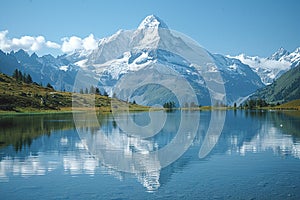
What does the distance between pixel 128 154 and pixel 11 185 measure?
72.7 ft

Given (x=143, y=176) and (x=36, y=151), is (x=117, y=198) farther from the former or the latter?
(x=36, y=151)

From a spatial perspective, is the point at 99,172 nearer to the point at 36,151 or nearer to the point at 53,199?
the point at 53,199

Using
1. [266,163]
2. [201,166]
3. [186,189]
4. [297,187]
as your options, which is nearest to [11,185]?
[186,189]

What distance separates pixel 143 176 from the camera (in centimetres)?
3991

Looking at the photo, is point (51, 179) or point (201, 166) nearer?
point (51, 179)

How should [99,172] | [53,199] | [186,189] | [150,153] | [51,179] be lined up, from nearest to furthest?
[53,199], [186,189], [51,179], [99,172], [150,153]

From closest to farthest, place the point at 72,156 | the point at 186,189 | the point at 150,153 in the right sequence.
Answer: the point at 186,189
the point at 72,156
the point at 150,153

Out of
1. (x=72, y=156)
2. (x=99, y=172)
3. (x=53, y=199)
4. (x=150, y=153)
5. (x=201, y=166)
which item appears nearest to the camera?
(x=53, y=199)

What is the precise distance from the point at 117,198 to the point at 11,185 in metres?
11.6

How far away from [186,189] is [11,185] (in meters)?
16.9

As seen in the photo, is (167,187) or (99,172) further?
(99,172)

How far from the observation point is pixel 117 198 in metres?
31.2

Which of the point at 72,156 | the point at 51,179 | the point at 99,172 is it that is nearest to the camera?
the point at 51,179

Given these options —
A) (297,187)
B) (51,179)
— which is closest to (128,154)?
(51,179)
